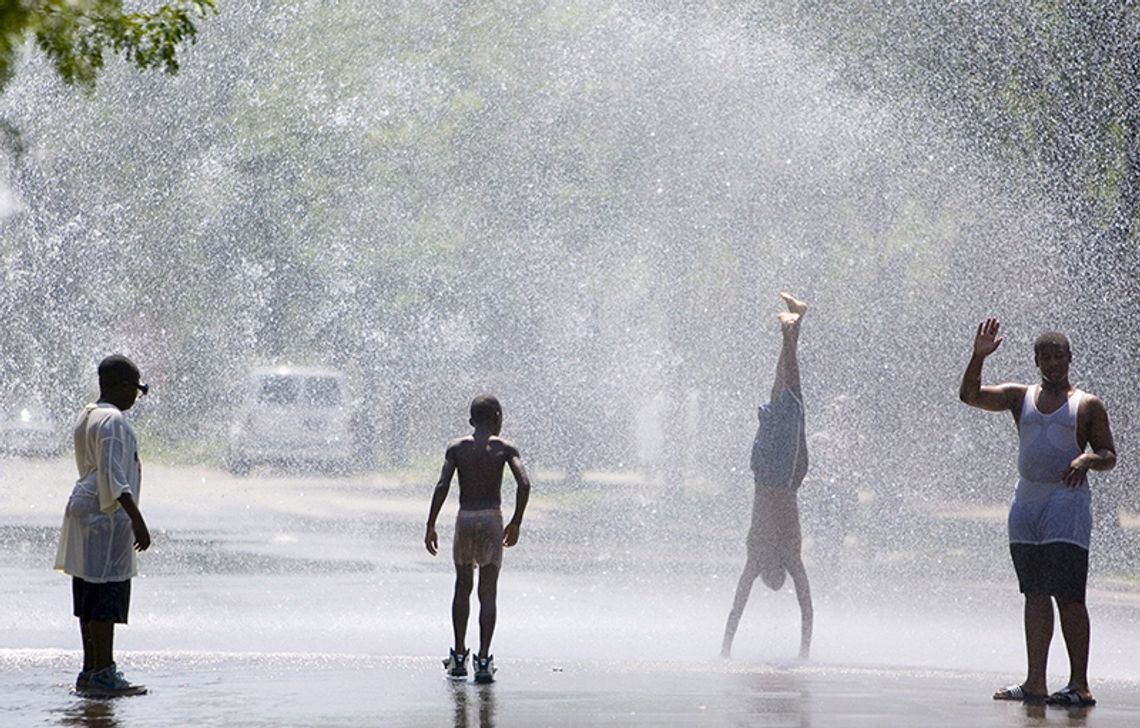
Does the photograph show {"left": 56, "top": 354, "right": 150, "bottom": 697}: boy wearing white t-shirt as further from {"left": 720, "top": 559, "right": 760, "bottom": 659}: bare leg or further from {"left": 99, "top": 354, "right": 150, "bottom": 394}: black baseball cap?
{"left": 720, "top": 559, "right": 760, "bottom": 659}: bare leg

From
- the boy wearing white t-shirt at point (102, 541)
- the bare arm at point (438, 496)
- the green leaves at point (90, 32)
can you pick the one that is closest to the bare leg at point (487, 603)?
the bare arm at point (438, 496)

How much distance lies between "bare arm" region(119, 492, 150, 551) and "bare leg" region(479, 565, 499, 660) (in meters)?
1.79

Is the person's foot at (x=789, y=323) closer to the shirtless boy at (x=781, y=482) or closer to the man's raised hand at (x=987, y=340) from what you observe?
the shirtless boy at (x=781, y=482)

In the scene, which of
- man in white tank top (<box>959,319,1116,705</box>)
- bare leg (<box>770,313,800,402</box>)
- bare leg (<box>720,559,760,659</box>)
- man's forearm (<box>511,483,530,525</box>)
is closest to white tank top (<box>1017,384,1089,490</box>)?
man in white tank top (<box>959,319,1116,705</box>)

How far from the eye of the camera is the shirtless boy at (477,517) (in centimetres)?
1039

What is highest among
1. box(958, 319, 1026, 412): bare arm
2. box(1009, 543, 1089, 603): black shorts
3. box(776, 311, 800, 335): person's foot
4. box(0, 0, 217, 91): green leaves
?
box(0, 0, 217, 91): green leaves

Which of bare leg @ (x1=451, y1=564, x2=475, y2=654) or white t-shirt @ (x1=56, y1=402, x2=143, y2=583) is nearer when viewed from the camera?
white t-shirt @ (x1=56, y1=402, x2=143, y2=583)

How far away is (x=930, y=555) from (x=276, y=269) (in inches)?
274

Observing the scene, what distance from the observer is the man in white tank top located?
970cm

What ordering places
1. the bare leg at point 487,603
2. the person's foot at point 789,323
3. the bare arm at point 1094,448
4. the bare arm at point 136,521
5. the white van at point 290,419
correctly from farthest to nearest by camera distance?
the white van at point 290,419 < the person's foot at point 789,323 < the bare leg at point 487,603 < the bare arm at point 1094,448 < the bare arm at point 136,521

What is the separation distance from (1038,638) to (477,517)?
2.77 m

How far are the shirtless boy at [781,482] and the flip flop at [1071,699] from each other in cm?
257

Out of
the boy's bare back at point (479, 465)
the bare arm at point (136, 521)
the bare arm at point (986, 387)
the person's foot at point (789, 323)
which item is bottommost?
the bare arm at point (136, 521)

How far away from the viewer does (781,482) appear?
39.3 feet
